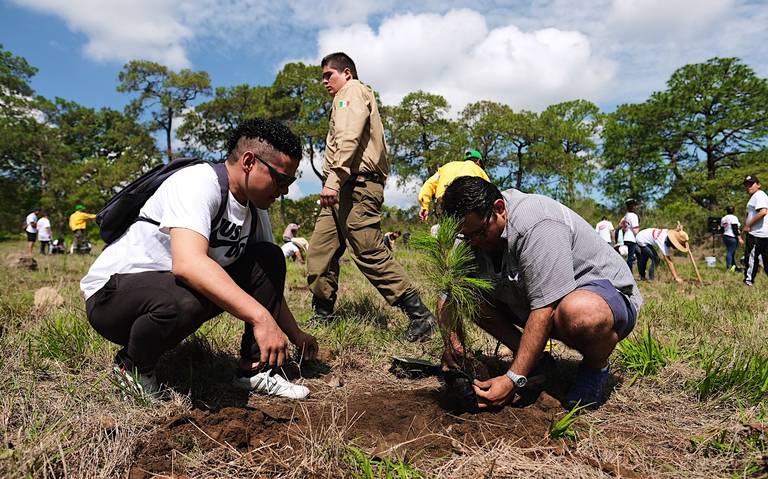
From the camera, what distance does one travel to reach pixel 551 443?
1.95m

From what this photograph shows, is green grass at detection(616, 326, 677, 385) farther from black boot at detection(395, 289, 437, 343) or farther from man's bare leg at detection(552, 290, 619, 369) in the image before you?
black boot at detection(395, 289, 437, 343)

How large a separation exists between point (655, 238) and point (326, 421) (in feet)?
29.8

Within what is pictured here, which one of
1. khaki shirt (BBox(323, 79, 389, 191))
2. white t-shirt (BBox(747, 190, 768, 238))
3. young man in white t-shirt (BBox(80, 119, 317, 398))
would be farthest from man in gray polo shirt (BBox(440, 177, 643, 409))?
white t-shirt (BBox(747, 190, 768, 238))

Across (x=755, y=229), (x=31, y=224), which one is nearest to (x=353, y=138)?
(x=755, y=229)

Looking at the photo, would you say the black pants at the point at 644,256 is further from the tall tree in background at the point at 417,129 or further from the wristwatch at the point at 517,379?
the tall tree in background at the point at 417,129

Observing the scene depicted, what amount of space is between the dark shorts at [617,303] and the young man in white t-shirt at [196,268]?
4.86 feet

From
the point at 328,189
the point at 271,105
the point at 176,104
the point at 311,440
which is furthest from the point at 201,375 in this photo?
the point at 176,104

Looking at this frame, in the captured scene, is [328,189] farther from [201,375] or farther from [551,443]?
[551,443]

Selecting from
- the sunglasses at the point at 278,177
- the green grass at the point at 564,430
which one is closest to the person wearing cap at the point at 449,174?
the sunglasses at the point at 278,177

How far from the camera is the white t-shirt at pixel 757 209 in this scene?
768cm

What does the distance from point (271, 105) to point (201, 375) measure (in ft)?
98.8

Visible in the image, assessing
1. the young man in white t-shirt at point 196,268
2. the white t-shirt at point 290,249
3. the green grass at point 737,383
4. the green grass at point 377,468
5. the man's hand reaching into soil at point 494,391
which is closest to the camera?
the green grass at point 377,468

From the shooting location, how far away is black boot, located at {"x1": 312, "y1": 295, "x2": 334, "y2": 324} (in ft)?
13.0

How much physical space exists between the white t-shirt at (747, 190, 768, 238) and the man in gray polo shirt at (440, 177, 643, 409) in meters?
7.16
